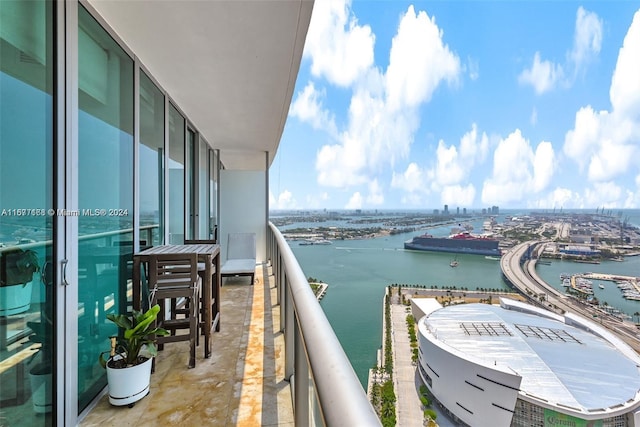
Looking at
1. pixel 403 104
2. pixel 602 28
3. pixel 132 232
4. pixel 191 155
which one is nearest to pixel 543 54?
pixel 602 28

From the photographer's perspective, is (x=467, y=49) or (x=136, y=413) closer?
(x=136, y=413)

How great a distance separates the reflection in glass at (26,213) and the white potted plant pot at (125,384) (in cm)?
32

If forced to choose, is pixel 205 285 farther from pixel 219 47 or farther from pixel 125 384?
pixel 219 47

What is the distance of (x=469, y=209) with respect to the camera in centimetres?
2175

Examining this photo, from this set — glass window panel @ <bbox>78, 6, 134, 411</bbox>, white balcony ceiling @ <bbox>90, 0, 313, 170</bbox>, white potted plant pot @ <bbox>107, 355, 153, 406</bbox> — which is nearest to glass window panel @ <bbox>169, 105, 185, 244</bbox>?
white balcony ceiling @ <bbox>90, 0, 313, 170</bbox>

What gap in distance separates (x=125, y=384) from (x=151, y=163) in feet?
5.97

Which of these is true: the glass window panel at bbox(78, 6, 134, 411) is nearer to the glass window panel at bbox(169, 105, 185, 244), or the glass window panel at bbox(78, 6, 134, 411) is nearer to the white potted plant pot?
the white potted plant pot

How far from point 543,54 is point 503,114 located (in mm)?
4585

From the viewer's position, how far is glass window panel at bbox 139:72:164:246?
8.77 ft

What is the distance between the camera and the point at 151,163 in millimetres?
2842

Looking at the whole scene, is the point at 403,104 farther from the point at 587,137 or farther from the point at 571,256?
the point at 571,256

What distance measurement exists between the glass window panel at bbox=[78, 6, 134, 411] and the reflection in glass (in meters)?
0.25

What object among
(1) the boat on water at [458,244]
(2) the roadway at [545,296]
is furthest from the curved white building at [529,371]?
(1) the boat on water at [458,244]

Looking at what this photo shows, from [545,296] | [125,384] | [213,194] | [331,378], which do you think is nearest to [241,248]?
[213,194]
